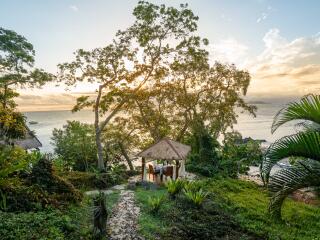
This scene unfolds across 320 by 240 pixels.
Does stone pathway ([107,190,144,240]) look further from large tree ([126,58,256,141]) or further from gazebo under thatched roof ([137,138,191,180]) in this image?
large tree ([126,58,256,141])

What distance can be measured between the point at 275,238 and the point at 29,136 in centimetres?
2248

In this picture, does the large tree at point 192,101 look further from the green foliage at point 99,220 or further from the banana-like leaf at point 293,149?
the banana-like leaf at point 293,149

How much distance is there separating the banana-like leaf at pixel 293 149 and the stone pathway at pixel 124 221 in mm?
6076

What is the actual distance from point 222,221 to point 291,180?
A: 24.6 feet

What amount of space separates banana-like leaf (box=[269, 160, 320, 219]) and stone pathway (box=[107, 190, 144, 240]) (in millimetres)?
5710

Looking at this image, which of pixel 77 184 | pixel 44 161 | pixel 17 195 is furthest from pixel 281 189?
pixel 77 184

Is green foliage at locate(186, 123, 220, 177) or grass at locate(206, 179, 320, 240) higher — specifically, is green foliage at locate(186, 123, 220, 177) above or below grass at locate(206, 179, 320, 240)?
above

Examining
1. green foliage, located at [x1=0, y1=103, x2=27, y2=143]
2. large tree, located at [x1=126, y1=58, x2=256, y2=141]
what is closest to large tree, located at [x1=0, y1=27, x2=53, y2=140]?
green foliage, located at [x1=0, y1=103, x2=27, y2=143]

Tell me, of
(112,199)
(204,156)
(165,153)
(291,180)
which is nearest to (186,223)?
(112,199)

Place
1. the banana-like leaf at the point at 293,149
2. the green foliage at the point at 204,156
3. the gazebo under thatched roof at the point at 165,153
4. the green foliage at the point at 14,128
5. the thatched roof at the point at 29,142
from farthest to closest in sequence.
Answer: the thatched roof at the point at 29,142 < the green foliage at the point at 204,156 < the gazebo under thatched roof at the point at 165,153 < the green foliage at the point at 14,128 < the banana-like leaf at the point at 293,149

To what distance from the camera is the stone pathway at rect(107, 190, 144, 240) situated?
9424 millimetres

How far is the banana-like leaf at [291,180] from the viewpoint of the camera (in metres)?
4.29

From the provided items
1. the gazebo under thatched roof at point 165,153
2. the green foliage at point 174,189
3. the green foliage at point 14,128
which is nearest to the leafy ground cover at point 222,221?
the green foliage at point 174,189

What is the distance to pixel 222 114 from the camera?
2948 centimetres
